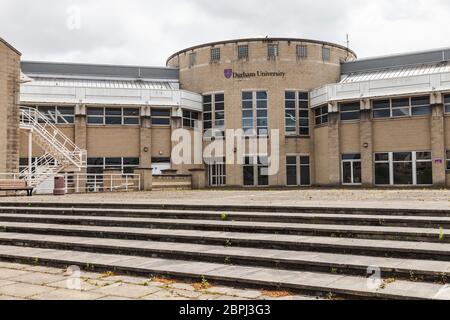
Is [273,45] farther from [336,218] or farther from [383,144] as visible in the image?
[336,218]

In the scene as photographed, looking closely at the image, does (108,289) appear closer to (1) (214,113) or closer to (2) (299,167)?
(2) (299,167)

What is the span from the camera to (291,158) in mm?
35188

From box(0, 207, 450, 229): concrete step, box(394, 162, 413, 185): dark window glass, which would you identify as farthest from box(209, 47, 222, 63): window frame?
box(0, 207, 450, 229): concrete step

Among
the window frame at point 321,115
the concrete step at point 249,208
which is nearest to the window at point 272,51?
the window frame at point 321,115

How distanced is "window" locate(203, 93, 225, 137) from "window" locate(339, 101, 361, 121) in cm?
910

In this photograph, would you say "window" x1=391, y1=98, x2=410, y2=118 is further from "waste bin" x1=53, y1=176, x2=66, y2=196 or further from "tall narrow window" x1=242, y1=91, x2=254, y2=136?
"waste bin" x1=53, y1=176, x2=66, y2=196

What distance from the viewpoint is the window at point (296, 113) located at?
116 feet

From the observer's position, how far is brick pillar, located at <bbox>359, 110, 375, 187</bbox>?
31000mm

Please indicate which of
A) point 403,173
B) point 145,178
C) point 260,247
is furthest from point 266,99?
point 260,247

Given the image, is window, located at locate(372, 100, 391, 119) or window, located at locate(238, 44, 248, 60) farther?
window, located at locate(238, 44, 248, 60)

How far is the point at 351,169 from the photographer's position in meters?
32.2

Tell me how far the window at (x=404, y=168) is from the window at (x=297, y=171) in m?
5.73

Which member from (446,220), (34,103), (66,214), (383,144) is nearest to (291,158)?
(383,144)

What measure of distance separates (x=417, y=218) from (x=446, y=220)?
0.49 meters
